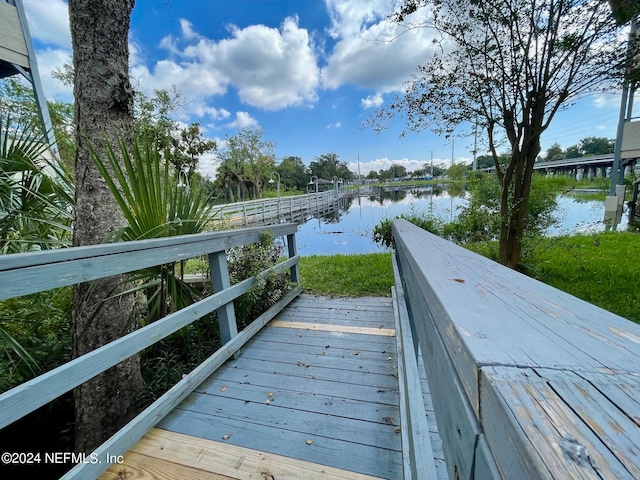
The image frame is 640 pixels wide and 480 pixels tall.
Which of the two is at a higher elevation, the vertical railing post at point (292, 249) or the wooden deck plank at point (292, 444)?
the vertical railing post at point (292, 249)

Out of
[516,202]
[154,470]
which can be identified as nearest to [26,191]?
[154,470]

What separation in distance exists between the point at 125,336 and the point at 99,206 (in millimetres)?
855

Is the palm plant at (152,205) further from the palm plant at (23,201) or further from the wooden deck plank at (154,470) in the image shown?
the wooden deck plank at (154,470)

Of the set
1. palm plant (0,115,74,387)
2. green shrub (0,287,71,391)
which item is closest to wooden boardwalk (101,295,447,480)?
green shrub (0,287,71,391)

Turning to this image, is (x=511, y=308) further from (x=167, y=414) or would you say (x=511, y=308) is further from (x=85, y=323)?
(x=85, y=323)

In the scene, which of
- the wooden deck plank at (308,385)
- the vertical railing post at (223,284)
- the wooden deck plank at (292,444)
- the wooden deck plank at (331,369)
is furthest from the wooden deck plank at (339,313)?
the wooden deck plank at (292,444)

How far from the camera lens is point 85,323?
1495 millimetres

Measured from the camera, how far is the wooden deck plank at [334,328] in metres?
2.26

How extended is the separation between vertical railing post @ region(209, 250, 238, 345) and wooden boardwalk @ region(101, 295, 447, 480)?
21cm

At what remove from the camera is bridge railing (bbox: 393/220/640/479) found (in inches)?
9.0

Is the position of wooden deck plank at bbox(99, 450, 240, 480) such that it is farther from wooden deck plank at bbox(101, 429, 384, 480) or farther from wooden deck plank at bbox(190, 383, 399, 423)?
wooden deck plank at bbox(190, 383, 399, 423)

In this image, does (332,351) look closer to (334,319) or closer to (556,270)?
(334,319)

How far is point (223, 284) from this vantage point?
1838 mm

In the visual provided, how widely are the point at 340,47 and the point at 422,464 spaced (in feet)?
37.8
